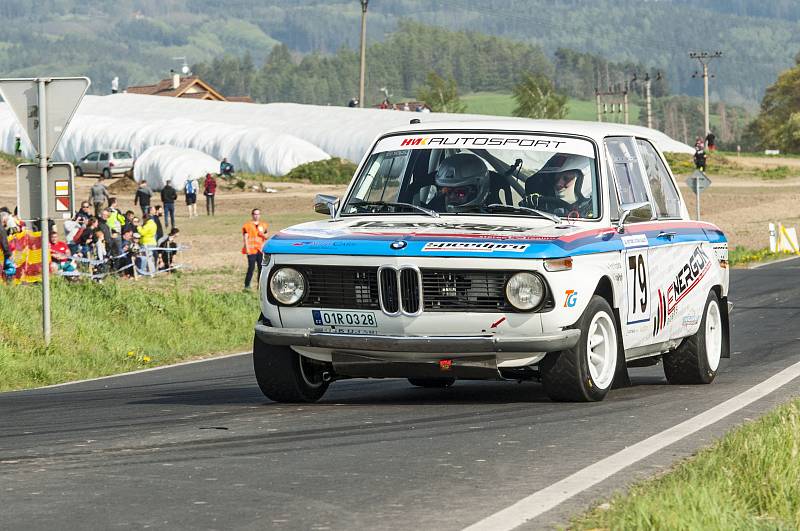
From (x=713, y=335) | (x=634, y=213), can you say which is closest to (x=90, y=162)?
(x=713, y=335)

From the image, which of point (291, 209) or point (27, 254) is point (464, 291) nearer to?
point (27, 254)

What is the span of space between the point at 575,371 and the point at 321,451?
94.6 inches

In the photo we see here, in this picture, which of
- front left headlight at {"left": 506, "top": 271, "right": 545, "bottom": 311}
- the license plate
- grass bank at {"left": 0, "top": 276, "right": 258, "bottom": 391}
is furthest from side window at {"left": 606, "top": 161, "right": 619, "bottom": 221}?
grass bank at {"left": 0, "top": 276, "right": 258, "bottom": 391}

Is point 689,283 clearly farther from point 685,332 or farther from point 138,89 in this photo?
point 138,89

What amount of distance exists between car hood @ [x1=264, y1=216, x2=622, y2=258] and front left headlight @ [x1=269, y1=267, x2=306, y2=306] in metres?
0.14

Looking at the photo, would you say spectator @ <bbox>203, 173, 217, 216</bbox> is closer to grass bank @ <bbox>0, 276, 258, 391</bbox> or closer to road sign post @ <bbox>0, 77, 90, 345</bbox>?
grass bank @ <bbox>0, 276, 258, 391</bbox>

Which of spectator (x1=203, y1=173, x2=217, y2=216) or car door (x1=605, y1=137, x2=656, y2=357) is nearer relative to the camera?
car door (x1=605, y1=137, x2=656, y2=357)

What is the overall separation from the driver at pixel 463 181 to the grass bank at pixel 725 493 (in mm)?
3509

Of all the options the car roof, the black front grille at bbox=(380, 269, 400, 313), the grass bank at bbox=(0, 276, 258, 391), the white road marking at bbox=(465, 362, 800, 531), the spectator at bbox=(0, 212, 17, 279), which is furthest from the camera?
the spectator at bbox=(0, 212, 17, 279)

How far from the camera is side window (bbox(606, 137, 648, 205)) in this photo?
1107 centimetres

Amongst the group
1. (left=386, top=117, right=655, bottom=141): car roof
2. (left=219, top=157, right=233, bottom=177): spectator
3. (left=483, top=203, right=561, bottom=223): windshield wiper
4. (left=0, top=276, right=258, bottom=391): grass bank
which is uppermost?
(left=219, top=157, right=233, bottom=177): spectator

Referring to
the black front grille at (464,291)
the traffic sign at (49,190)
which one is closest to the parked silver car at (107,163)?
the traffic sign at (49,190)

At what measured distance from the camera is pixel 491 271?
942 centimetres

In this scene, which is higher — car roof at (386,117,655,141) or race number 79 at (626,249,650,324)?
car roof at (386,117,655,141)
